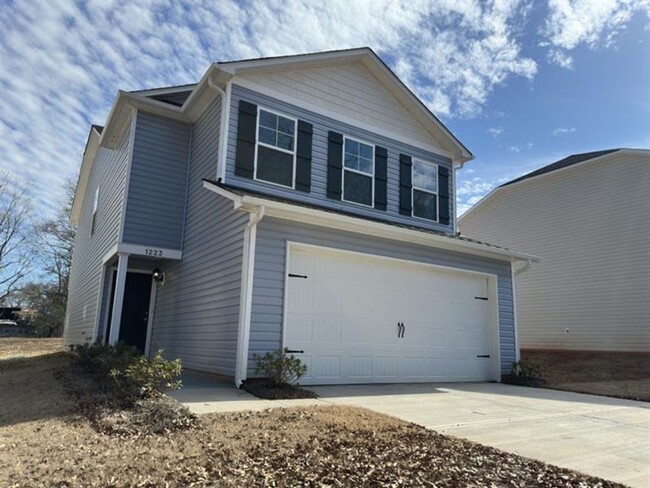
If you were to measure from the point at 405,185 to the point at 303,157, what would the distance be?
2.86 meters

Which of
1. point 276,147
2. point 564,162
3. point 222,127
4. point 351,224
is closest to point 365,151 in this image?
point 276,147

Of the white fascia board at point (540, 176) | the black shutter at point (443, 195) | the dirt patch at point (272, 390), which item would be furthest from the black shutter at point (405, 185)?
the white fascia board at point (540, 176)

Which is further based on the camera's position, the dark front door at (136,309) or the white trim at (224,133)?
the dark front door at (136,309)

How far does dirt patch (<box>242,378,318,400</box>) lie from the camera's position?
6.36 m

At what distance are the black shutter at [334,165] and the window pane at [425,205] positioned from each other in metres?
2.28

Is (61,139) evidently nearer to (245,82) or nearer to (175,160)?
Answer: (175,160)

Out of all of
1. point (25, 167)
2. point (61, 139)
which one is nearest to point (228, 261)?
point (61, 139)

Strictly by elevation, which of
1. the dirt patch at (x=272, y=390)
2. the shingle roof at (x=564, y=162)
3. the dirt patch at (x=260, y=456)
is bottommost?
the dirt patch at (x=260, y=456)

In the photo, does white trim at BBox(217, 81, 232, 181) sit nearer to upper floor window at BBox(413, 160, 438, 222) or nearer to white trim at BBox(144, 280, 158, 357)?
white trim at BBox(144, 280, 158, 357)

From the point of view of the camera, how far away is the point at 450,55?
11.0m

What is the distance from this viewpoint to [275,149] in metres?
9.23

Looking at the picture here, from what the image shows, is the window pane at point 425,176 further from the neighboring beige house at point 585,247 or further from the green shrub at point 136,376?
the green shrub at point 136,376

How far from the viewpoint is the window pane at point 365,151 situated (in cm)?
1061

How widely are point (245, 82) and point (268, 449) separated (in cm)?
704
